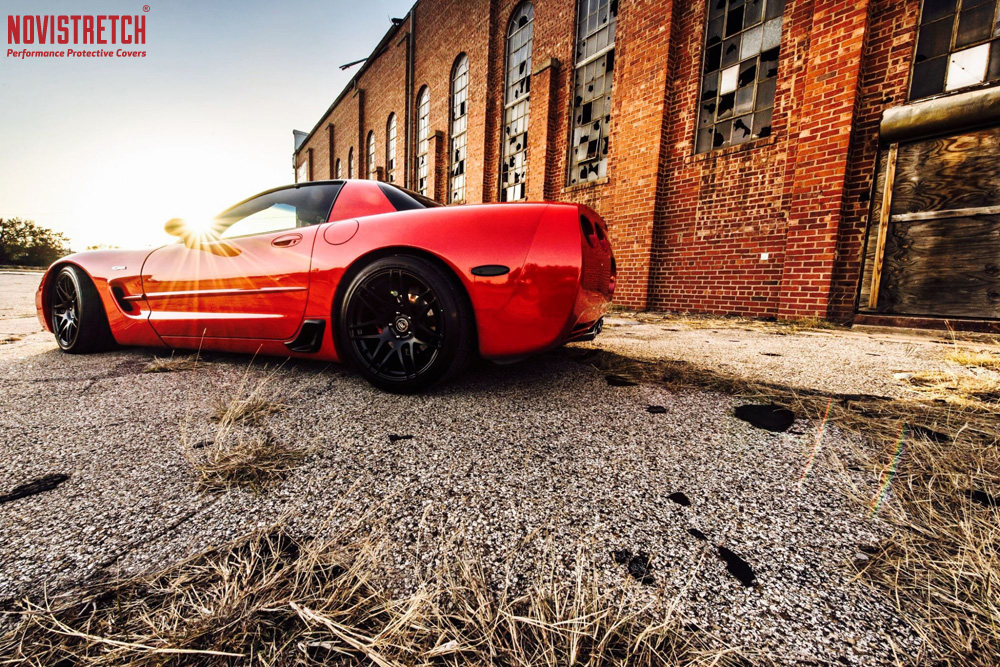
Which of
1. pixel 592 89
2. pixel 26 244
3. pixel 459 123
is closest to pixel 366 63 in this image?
pixel 459 123

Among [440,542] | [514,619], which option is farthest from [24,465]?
[514,619]

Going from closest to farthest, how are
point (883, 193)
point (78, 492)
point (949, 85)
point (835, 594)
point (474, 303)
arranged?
point (835, 594)
point (78, 492)
point (474, 303)
point (949, 85)
point (883, 193)

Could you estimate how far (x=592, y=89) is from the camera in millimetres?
7617

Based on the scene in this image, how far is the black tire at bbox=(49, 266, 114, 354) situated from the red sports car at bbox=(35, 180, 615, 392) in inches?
2.2

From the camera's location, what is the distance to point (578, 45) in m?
7.88

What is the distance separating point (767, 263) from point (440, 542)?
6032 mm

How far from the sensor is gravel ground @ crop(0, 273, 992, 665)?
26.7 inches

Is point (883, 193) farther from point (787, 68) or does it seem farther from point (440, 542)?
point (440, 542)

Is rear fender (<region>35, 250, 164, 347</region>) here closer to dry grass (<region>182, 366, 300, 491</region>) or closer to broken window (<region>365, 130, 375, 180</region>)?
dry grass (<region>182, 366, 300, 491</region>)

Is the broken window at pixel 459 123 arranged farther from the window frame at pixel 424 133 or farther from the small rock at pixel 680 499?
the small rock at pixel 680 499

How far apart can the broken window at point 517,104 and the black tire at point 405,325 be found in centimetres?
786

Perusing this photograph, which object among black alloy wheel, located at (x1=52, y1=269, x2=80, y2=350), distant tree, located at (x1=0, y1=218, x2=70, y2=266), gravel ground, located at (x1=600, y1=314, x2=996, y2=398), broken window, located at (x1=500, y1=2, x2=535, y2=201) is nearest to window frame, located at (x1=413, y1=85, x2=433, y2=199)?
broken window, located at (x1=500, y1=2, x2=535, y2=201)

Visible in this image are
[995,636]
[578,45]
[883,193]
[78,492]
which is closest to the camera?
[995,636]

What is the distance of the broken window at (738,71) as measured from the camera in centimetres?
535
